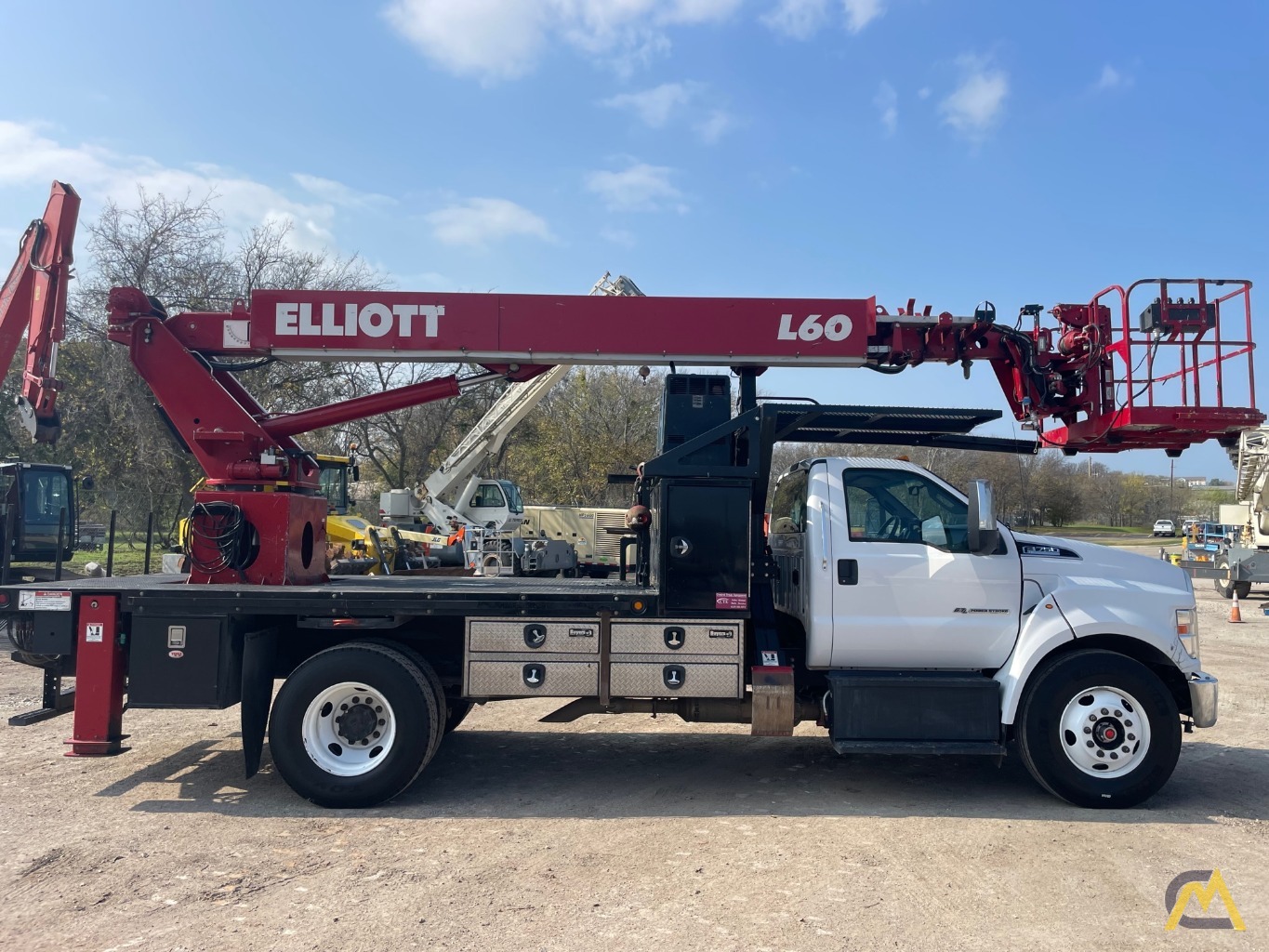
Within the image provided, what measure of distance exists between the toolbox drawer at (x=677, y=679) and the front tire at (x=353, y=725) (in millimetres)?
1327

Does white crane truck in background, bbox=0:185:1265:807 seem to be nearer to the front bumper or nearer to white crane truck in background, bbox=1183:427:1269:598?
Result: the front bumper

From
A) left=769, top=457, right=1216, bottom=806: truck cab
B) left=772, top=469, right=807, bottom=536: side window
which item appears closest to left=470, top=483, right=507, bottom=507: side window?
left=772, top=469, right=807, bottom=536: side window

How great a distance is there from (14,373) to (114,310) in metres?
22.2

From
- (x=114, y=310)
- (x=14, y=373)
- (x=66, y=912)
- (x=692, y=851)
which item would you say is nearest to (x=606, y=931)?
(x=692, y=851)

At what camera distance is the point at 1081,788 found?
597 cm

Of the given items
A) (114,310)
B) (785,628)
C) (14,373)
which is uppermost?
(14,373)

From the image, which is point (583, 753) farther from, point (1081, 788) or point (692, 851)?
point (1081, 788)

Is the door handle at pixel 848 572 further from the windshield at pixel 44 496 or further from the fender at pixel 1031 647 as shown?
the windshield at pixel 44 496

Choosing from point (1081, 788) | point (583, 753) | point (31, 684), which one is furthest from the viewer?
point (31, 684)

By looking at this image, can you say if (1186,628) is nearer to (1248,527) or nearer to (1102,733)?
(1102,733)

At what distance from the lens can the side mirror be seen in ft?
19.2

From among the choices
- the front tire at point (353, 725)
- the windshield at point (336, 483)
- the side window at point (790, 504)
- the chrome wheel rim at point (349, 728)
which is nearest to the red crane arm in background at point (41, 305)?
the front tire at point (353, 725)

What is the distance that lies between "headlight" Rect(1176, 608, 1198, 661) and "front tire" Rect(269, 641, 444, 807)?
5.11 meters

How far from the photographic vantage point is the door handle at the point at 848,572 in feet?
20.7
